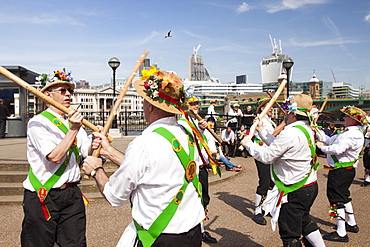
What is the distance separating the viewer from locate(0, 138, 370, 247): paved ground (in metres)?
5.16

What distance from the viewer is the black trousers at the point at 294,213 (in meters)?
3.82

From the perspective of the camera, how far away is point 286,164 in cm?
398

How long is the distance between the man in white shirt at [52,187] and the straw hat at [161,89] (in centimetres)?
88

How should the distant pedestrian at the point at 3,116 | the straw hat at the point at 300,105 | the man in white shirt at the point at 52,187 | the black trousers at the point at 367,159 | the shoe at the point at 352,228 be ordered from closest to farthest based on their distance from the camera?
the man in white shirt at the point at 52,187, the straw hat at the point at 300,105, the shoe at the point at 352,228, the black trousers at the point at 367,159, the distant pedestrian at the point at 3,116

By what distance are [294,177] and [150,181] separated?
86.6 inches

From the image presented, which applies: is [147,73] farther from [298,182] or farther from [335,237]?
[335,237]

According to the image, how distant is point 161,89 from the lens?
2477mm

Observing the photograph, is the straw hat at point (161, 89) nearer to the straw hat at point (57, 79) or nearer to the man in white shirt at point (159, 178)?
the man in white shirt at point (159, 178)

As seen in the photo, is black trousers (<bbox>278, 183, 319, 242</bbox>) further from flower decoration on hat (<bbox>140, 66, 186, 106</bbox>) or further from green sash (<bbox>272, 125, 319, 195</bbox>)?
flower decoration on hat (<bbox>140, 66, 186, 106</bbox>)

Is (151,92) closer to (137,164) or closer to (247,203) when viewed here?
(137,164)

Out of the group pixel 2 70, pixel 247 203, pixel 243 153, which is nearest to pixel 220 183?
pixel 247 203

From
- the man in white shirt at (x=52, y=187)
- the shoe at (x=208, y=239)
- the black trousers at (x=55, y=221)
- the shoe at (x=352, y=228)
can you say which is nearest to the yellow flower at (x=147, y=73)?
the man in white shirt at (x=52, y=187)

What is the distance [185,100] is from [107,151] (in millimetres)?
766

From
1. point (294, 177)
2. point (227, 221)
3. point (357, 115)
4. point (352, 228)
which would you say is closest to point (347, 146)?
point (357, 115)
